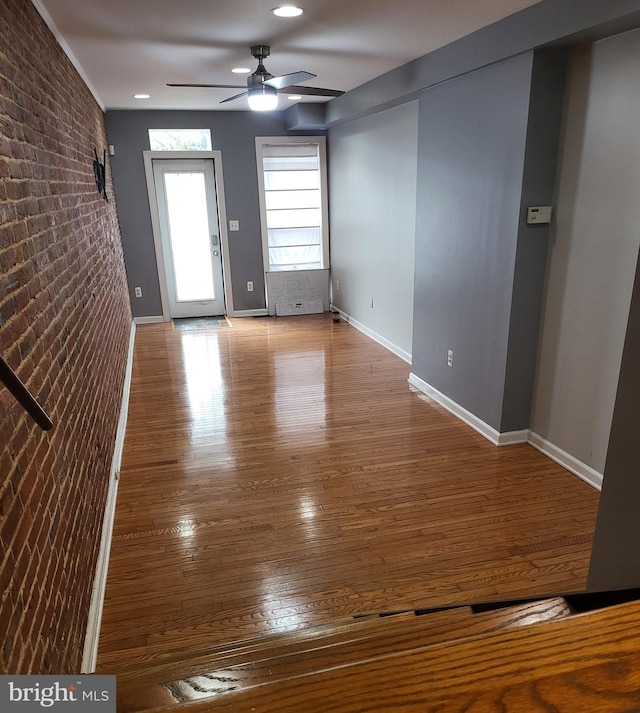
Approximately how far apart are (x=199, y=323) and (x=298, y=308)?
1.36m

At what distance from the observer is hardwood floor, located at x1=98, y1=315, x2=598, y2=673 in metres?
2.12

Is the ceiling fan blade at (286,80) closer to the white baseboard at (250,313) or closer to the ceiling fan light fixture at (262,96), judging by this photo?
the ceiling fan light fixture at (262,96)

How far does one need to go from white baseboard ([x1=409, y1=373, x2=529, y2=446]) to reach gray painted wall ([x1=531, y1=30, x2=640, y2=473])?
227mm

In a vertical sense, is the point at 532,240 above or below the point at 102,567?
above

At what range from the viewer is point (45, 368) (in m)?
1.74

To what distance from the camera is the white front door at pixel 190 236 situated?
256 inches

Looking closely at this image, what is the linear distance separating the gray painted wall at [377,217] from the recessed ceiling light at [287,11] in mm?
→ 1932

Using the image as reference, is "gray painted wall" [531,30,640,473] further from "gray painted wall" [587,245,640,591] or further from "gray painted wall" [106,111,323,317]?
"gray painted wall" [106,111,323,317]

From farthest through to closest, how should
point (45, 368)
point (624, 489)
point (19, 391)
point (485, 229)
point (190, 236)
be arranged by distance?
point (190, 236) → point (485, 229) → point (45, 368) → point (624, 489) → point (19, 391)

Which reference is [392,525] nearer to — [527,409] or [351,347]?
[527,409]

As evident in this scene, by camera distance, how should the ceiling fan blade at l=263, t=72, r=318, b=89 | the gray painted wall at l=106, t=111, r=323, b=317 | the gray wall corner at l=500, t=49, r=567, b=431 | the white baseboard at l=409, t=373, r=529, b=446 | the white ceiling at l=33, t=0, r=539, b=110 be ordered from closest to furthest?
the white ceiling at l=33, t=0, r=539, b=110 → the gray wall corner at l=500, t=49, r=567, b=431 → the white baseboard at l=409, t=373, r=529, b=446 → the ceiling fan blade at l=263, t=72, r=318, b=89 → the gray painted wall at l=106, t=111, r=323, b=317

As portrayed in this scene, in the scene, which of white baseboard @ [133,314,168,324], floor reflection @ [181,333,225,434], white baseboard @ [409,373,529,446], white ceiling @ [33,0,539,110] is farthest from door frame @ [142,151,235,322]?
white baseboard @ [409,373,529,446]

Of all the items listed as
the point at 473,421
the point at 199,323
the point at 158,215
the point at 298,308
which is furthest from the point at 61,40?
the point at 298,308

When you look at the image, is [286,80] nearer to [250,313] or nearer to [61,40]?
[61,40]
